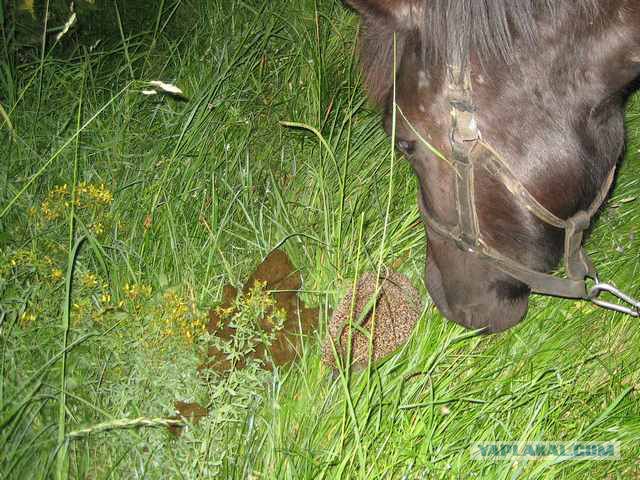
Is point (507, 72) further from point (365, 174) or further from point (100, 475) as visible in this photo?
point (100, 475)

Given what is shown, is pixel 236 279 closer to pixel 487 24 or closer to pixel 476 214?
pixel 476 214

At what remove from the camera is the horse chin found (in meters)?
2.12

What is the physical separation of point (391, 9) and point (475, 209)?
630mm

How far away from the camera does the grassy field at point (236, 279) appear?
196 centimetres

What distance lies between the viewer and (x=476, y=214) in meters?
1.85

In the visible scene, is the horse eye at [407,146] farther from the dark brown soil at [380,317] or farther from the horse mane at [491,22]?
the dark brown soil at [380,317]

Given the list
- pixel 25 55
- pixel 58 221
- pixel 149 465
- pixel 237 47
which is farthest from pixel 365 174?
pixel 25 55

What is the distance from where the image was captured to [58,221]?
273 cm

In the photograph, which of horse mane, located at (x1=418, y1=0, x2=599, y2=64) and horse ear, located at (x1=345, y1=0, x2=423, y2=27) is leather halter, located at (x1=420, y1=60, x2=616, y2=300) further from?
horse ear, located at (x1=345, y1=0, x2=423, y2=27)

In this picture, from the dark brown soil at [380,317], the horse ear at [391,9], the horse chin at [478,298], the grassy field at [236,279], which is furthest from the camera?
the dark brown soil at [380,317]

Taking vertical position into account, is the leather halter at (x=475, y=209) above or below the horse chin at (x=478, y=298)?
above

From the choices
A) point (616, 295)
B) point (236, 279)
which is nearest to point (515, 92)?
point (616, 295)

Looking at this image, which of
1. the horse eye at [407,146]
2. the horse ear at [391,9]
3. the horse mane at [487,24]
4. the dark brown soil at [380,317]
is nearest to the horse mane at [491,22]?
the horse mane at [487,24]

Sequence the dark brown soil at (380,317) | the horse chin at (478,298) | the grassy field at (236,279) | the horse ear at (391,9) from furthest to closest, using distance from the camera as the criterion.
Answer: the dark brown soil at (380,317)
the horse chin at (478,298)
the grassy field at (236,279)
the horse ear at (391,9)
